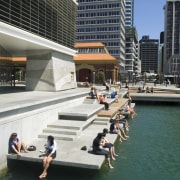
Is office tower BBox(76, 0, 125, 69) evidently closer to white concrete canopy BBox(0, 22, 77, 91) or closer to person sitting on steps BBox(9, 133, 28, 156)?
white concrete canopy BBox(0, 22, 77, 91)

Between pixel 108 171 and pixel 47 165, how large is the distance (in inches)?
97.4

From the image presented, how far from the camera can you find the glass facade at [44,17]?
61.8ft

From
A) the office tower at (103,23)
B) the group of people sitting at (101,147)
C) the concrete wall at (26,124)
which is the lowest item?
the group of people sitting at (101,147)

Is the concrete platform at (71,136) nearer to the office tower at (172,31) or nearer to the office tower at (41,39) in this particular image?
the office tower at (41,39)

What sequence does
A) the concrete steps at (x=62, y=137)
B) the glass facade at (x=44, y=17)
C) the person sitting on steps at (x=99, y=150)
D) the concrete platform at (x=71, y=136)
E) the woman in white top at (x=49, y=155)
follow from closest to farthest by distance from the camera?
the woman in white top at (x=49, y=155), the concrete platform at (x=71, y=136), the person sitting on steps at (x=99, y=150), the concrete steps at (x=62, y=137), the glass facade at (x=44, y=17)

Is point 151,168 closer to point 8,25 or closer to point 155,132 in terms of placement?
point 155,132

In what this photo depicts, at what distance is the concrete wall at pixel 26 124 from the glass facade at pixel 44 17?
19.5 feet

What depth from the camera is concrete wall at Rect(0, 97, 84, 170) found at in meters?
12.1

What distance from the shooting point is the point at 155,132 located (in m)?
20.8

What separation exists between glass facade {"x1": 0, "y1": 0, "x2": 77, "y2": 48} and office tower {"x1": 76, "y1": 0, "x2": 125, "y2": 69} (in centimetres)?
8177

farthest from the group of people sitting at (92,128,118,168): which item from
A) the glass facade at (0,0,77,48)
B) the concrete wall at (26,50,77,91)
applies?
the concrete wall at (26,50,77,91)

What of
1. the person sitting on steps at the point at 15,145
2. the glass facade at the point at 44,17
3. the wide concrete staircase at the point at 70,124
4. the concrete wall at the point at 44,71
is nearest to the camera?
the person sitting on steps at the point at 15,145

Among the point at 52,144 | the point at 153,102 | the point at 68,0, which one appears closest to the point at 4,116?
the point at 52,144

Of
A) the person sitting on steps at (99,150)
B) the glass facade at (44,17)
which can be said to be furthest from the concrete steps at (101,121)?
the glass facade at (44,17)
